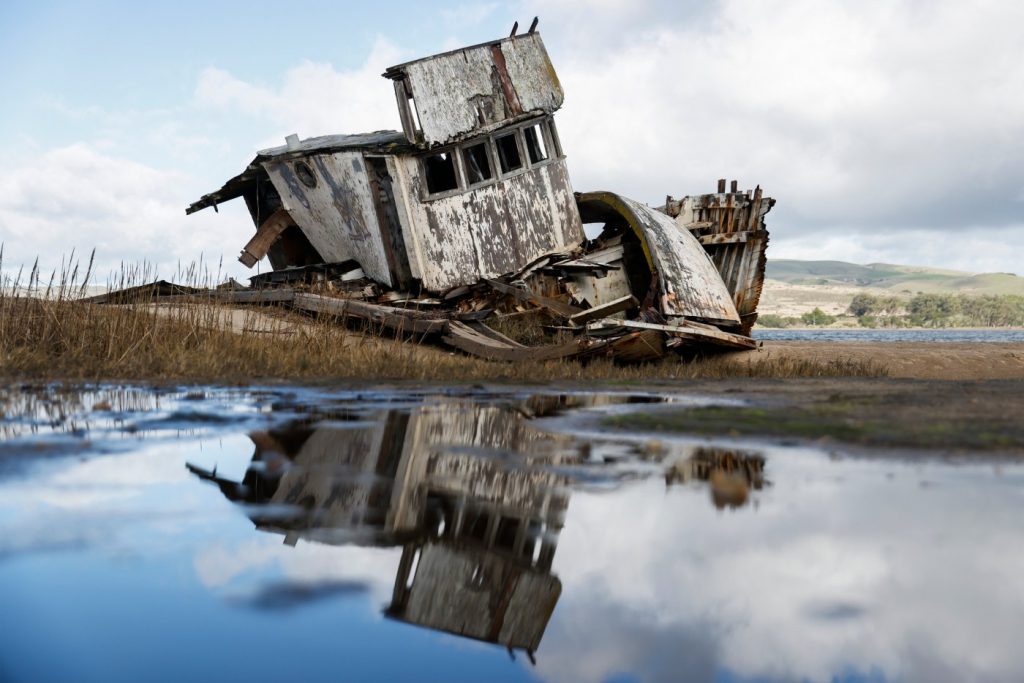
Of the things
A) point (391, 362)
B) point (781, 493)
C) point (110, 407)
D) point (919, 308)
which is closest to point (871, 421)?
point (781, 493)

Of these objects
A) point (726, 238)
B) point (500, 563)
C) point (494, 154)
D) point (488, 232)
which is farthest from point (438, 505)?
point (726, 238)

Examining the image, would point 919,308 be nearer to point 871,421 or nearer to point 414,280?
point 414,280

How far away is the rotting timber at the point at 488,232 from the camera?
47.2 ft

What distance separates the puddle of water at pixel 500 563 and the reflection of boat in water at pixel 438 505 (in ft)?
0.05

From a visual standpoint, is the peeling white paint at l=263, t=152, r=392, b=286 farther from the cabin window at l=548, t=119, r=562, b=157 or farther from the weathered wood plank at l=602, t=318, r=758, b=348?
the weathered wood plank at l=602, t=318, r=758, b=348

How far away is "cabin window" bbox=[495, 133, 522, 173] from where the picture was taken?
16594 millimetres

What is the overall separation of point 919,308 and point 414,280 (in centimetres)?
8056

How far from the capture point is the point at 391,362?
35.9 feet

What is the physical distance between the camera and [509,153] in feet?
56.4

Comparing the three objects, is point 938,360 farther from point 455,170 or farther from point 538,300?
point 455,170

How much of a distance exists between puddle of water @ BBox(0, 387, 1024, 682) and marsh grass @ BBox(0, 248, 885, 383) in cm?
482

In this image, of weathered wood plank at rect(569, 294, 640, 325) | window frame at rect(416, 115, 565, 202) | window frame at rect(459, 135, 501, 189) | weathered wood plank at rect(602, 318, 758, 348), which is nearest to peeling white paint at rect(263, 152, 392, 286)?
window frame at rect(416, 115, 565, 202)

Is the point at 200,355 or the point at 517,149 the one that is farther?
the point at 517,149

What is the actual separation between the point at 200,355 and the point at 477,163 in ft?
26.3
